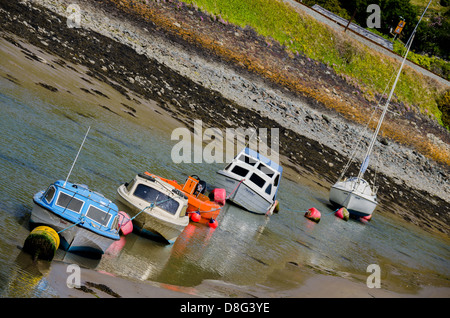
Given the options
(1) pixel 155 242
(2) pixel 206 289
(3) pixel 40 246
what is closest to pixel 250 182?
(1) pixel 155 242

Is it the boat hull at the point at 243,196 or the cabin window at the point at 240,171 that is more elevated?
the cabin window at the point at 240,171

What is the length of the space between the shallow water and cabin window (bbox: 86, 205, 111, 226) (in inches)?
44.6

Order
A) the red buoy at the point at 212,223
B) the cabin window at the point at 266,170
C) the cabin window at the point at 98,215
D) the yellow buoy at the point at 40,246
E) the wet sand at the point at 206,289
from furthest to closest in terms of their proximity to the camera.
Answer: the cabin window at the point at 266,170, the red buoy at the point at 212,223, the cabin window at the point at 98,215, the yellow buoy at the point at 40,246, the wet sand at the point at 206,289

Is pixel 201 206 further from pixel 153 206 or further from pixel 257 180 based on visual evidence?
pixel 257 180

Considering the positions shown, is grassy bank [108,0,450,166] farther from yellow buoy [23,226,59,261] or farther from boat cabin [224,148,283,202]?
yellow buoy [23,226,59,261]

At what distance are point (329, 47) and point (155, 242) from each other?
59.4 m

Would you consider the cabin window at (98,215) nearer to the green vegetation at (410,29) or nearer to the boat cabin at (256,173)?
the boat cabin at (256,173)

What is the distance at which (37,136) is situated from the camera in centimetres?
2184

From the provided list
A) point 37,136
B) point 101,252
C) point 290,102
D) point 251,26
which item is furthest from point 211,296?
point 251,26

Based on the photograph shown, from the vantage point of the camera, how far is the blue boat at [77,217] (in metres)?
13.7

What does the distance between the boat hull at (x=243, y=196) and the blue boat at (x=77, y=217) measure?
11385mm

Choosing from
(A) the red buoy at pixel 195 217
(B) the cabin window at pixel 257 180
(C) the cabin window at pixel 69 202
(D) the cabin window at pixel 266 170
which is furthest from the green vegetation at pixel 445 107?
(C) the cabin window at pixel 69 202

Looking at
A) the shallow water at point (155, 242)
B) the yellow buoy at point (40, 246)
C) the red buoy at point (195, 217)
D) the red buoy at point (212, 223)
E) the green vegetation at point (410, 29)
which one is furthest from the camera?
the green vegetation at point (410, 29)

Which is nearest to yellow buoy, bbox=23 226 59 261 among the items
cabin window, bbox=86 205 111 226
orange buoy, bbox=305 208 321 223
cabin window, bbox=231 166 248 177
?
cabin window, bbox=86 205 111 226
